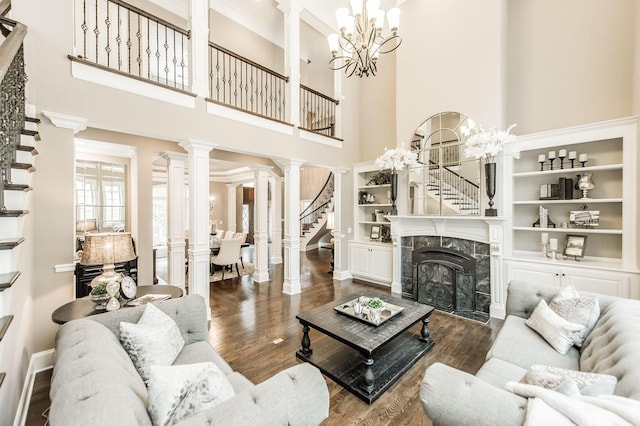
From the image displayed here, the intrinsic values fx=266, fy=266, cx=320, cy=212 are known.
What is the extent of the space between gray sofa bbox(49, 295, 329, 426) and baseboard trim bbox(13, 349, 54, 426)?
1.10 metres

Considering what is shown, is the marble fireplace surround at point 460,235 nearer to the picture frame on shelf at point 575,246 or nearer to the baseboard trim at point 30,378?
the picture frame on shelf at point 575,246

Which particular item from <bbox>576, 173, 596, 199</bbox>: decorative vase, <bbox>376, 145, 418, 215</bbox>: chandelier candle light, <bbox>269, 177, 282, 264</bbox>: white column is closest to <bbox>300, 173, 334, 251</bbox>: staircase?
<bbox>269, 177, 282, 264</bbox>: white column

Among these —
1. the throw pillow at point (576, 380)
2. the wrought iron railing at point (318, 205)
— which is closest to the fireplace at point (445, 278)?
the throw pillow at point (576, 380)

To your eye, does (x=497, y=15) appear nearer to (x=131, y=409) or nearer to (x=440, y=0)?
(x=440, y=0)

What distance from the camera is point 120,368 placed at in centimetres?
131

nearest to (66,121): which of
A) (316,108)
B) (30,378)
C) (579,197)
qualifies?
(30,378)

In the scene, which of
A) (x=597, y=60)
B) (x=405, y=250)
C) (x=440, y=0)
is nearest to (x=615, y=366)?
(x=405, y=250)

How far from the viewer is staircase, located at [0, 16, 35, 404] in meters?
1.59

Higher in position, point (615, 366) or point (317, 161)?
point (317, 161)

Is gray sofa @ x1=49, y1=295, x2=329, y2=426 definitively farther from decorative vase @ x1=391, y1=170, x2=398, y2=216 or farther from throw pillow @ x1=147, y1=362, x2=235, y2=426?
decorative vase @ x1=391, y1=170, x2=398, y2=216

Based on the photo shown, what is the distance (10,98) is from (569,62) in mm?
6415

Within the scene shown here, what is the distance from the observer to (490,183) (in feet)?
13.2

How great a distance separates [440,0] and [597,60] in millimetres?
2574

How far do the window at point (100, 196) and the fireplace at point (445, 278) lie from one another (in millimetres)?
6235
